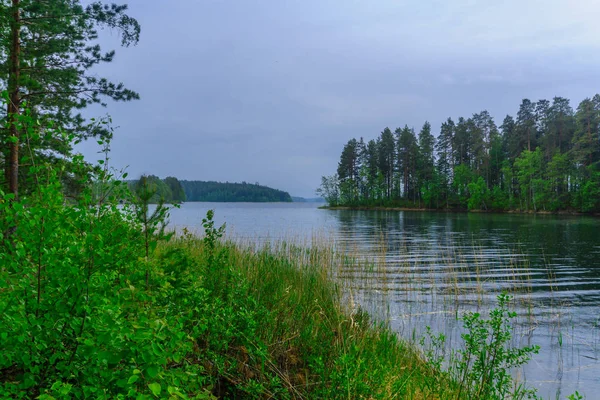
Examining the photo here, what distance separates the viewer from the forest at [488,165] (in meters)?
54.2

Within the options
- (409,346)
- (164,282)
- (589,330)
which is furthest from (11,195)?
(589,330)

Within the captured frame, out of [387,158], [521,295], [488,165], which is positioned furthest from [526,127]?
[521,295]

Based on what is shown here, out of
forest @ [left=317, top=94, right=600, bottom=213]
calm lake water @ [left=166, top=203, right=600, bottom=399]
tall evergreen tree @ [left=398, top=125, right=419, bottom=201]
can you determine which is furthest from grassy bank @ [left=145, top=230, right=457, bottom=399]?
tall evergreen tree @ [left=398, top=125, right=419, bottom=201]

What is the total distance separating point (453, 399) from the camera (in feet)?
12.6

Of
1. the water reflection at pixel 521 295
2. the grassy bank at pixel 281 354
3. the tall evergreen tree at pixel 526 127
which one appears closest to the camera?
the grassy bank at pixel 281 354

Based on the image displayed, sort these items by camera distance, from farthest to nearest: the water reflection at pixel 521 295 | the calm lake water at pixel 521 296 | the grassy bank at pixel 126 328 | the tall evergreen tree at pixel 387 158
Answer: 1. the tall evergreen tree at pixel 387 158
2. the water reflection at pixel 521 295
3. the calm lake water at pixel 521 296
4. the grassy bank at pixel 126 328

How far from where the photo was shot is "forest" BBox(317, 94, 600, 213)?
54.2 metres

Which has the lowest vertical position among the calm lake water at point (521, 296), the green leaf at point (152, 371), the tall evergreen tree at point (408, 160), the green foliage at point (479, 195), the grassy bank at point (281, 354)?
the calm lake water at point (521, 296)

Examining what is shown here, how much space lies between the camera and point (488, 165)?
7138 centimetres

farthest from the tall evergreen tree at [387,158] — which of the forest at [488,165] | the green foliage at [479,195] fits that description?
the green foliage at [479,195]

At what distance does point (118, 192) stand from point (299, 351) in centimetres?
243

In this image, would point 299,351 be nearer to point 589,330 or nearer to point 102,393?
point 102,393

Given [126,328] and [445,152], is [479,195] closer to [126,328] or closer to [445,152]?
[445,152]

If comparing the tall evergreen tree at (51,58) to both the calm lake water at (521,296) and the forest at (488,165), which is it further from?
the forest at (488,165)
